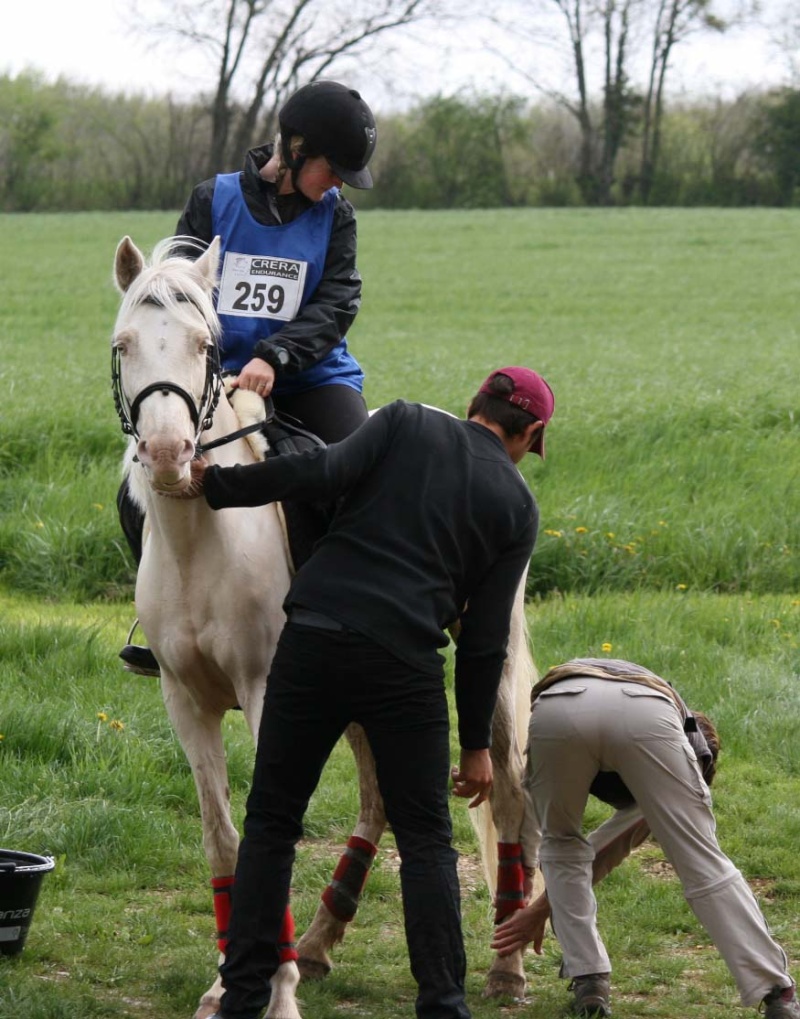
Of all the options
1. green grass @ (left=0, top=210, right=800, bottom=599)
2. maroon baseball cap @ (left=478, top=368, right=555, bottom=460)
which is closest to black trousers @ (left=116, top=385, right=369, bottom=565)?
maroon baseball cap @ (left=478, top=368, right=555, bottom=460)

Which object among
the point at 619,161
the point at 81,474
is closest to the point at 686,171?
the point at 619,161

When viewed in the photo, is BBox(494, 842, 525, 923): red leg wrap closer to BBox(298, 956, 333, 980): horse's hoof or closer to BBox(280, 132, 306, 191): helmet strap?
BBox(298, 956, 333, 980): horse's hoof

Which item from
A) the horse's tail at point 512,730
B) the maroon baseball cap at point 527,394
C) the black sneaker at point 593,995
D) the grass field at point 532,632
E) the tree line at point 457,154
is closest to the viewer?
the maroon baseball cap at point 527,394

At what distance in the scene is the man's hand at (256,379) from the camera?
4.51 m

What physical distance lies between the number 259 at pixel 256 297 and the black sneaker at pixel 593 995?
2.44 meters

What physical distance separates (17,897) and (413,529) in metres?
1.93

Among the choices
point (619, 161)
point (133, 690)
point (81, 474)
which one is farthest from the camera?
point (619, 161)

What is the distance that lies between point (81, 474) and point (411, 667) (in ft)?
25.7

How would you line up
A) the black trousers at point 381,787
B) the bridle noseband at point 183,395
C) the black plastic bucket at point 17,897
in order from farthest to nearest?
the black plastic bucket at point 17,897, the bridle noseband at point 183,395, the black trousers at point 381,787

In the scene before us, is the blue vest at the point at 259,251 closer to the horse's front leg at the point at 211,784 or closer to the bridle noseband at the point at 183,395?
the bridle noseband at the point at 183,395

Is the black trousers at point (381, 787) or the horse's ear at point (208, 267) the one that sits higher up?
the horse's ear at point (208, 267)

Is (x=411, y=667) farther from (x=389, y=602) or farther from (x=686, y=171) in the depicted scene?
(x=686, y=171)

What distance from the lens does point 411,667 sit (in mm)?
3736

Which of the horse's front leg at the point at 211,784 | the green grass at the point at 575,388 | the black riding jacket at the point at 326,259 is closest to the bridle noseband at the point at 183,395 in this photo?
→ the black riding jacket at the point at 326,259
